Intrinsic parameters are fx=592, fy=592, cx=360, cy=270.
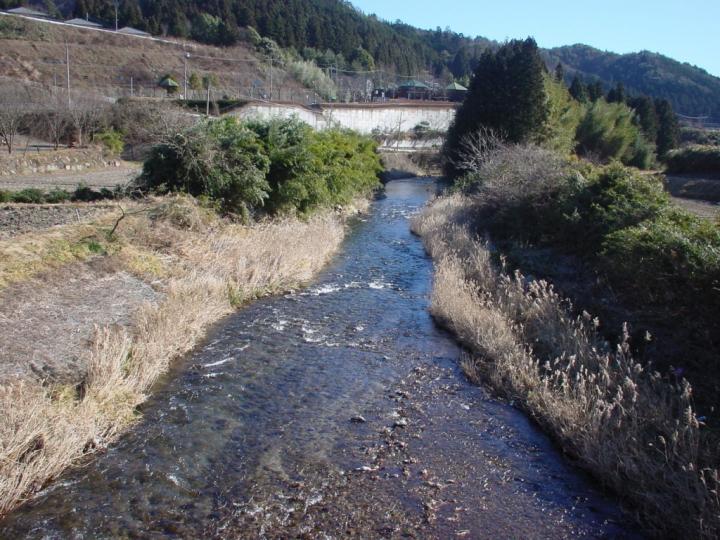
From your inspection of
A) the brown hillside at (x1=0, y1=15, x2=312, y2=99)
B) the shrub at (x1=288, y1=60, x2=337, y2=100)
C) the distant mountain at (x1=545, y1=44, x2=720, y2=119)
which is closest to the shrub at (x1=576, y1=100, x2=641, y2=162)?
the brown hillside at (x1=0, y1=15, x2=312, y2=99)

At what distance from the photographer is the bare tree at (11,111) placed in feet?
96.8

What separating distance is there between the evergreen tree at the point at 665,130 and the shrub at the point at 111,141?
53.4 metres

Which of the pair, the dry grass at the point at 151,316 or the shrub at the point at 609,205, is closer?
the dry grass at the point at 151,316

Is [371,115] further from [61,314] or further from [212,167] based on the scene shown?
[61,314]

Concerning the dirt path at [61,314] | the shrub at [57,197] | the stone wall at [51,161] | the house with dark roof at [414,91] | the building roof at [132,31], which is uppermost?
the building roof at [132,31]

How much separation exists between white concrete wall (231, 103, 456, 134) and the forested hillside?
1583 inches

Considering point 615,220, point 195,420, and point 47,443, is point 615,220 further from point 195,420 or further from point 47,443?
point 47,443

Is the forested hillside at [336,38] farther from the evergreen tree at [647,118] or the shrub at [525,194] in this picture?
the shrub at [525,194]

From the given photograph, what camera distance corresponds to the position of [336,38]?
125625 millimetres

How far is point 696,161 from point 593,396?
139ft

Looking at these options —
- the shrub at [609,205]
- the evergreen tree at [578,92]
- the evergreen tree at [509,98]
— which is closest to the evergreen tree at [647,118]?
the evergreen tree at [578,92]

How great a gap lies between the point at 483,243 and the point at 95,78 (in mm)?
62012

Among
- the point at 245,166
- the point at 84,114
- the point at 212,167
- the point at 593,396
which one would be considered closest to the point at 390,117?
the point at 84,114

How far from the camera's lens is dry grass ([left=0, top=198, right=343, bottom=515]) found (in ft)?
20.8
